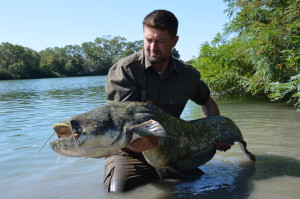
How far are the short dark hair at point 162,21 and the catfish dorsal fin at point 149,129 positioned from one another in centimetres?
139

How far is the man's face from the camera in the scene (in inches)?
151

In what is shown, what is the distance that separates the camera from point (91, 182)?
14.3 ft

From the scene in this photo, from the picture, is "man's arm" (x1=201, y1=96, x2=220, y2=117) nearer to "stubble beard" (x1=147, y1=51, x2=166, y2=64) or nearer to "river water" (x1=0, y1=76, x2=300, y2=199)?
"river water" (x1=0, y1=76, x2=300, y2=199)

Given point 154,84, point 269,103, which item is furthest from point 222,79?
point 154,84

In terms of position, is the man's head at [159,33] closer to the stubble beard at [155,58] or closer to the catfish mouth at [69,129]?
the stubble beard at [155,58]

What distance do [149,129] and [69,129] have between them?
2.29 feet

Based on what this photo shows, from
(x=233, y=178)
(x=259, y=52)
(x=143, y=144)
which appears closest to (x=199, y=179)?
(x=233, y=178)

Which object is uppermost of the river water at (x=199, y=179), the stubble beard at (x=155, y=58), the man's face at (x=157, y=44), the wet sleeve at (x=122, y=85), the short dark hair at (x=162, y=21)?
the short dark hair at (x=162, y=21)

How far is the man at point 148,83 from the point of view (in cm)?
383

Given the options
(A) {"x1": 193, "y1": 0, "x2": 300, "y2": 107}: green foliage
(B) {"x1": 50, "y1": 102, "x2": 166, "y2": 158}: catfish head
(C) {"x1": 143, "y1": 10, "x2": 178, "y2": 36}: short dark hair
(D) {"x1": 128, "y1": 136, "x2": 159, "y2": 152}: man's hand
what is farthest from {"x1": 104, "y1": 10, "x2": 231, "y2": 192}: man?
(A) {"x1": 193, "y1": 0, "x2": 300, "y2": 107}: green foliage

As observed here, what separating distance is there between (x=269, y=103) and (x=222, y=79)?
2058mm

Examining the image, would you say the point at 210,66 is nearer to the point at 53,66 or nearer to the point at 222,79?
Result: the point at 222,79

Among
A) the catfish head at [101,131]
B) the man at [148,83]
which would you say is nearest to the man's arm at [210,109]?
the man at [148,83]

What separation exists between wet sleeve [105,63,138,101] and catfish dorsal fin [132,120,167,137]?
92 centimetres
